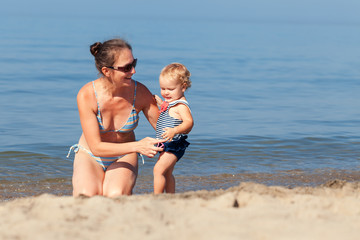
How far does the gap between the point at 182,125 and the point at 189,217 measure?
4.51 feet

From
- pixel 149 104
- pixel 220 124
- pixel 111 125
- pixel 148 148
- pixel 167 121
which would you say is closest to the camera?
pixel 148 148

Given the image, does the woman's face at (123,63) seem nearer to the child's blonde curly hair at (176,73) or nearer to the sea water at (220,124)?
the child's blonde curly hair at (176,73)

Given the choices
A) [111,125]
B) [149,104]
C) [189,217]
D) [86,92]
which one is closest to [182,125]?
[149,104]

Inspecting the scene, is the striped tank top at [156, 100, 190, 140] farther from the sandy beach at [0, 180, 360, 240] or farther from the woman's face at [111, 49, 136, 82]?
the sandy beach at [0, 180, 360, 240]

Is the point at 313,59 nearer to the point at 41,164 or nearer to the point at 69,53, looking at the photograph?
the point at 69,53

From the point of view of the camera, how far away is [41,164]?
7.48 m

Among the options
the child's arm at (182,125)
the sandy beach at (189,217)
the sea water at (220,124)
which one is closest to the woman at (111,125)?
the child's arm at (182,125)

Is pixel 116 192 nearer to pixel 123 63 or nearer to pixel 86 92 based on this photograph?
pixel 86 92

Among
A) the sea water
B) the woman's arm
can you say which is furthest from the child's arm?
the sea water

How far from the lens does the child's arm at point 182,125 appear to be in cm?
458

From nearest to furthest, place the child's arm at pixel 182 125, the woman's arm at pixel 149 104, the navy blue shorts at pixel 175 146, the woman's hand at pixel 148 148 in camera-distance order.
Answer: the woman's hand at pixel 148 148, the child's arm at pixel 182 125, the navy blue shorts at pixel 175 146, the woman's arm at pixel 149 104

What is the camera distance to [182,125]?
4625 millimetres

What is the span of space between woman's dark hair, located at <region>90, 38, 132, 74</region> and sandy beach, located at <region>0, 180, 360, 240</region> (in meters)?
1.34

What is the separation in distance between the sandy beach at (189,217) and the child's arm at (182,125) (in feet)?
2.44
